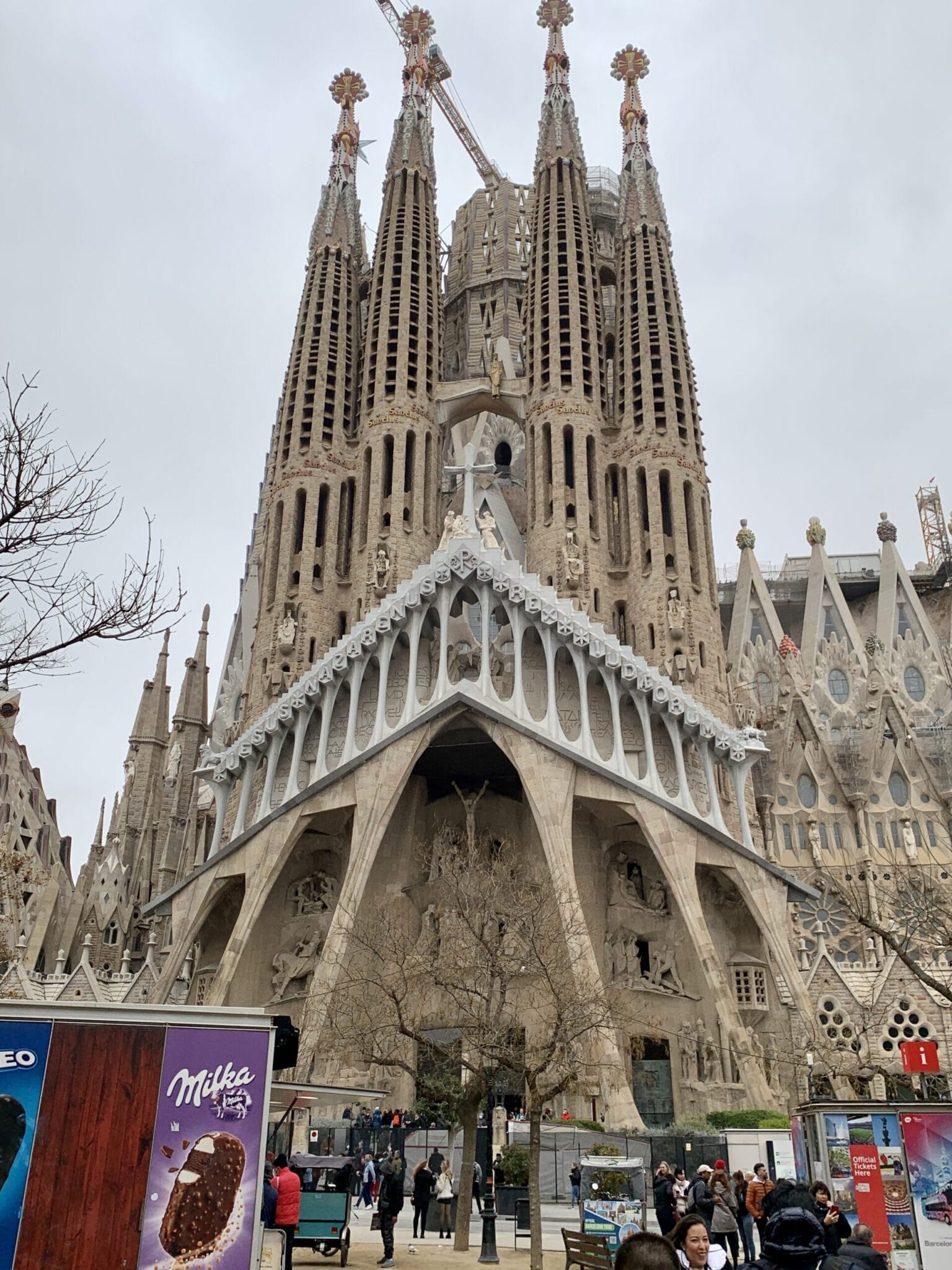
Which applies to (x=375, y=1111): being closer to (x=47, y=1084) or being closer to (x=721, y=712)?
(x=721, y=712)

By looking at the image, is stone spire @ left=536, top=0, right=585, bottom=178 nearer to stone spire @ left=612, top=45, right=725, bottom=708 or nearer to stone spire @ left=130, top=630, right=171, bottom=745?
stone spire @ left=612, top=45, right=725, bottom=708

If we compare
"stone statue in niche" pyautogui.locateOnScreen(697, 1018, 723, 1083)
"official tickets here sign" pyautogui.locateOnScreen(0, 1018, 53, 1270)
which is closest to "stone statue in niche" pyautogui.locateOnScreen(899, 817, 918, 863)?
"stone statue in niche" pyautogui.locateOnScreen(697, 1018, 723, 1083)

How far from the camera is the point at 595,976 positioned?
2600 cm

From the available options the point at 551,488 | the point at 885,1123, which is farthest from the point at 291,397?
the point at 885,1123

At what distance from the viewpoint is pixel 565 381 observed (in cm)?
4012

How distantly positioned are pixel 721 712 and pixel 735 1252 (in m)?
25.7

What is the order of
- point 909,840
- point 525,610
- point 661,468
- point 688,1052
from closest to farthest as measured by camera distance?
point 688,1052
point 525,610
point 661,468
point 909,840

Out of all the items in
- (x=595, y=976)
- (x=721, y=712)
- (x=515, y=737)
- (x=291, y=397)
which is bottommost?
(x=595, y=976)

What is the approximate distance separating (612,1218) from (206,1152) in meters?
5.51

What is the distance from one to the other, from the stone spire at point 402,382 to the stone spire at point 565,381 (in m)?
3.77

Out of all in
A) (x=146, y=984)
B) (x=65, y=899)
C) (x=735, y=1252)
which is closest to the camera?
(x=735, y=1252)

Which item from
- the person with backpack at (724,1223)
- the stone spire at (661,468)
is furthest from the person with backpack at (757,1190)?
the stone spire at (661,468)

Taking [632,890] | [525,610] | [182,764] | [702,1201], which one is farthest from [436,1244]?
[182,764]

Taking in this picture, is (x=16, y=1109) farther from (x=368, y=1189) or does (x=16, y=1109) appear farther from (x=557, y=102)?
(x=557, y=102)
